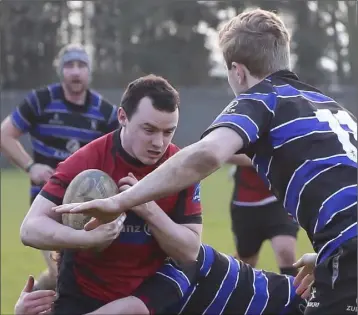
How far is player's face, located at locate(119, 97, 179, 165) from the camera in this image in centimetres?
403

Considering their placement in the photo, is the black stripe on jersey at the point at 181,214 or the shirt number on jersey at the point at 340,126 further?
the black stripe on jersey at the point at 181,214

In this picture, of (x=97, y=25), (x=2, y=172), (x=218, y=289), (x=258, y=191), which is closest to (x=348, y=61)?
(x=97, y=25)

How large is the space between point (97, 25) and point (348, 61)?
9302mm

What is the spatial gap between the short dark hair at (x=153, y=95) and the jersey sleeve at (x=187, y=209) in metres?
0.43

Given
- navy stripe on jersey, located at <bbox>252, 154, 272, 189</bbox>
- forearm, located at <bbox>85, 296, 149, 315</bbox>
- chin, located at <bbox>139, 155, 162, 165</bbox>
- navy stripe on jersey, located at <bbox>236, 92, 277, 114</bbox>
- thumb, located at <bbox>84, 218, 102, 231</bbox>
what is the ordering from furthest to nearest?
chin, located at <bbox>139, 155, 162, 165</bbox>, forearm, located at <bbox>85, 296, 149, 315</bbox>, thumb, located at <bbox>84, 218, 102, 231</bbox>, navy stripe on jersey, located at <bbox>252, 154, 272, 189</bbox>, navy stripe on jersey, located at <bbox>236, 92, 277, 114</bbox>

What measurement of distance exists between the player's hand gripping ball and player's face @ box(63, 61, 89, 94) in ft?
11.3

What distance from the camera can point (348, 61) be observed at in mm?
30625

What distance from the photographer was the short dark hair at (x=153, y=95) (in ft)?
13.3

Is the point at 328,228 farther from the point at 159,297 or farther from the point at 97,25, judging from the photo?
the point at 97,25

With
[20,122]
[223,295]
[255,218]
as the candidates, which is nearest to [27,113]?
[20,122]

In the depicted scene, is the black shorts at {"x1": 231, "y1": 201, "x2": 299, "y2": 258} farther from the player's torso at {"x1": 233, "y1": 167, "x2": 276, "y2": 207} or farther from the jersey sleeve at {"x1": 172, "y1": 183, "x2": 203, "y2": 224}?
the jersey sleeve at {"x1": 172, "y1": 183, "x2": 203, "y2": 224}

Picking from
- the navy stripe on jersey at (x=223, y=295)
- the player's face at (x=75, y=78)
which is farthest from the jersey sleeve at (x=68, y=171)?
the player's face at (x=75, y=78)

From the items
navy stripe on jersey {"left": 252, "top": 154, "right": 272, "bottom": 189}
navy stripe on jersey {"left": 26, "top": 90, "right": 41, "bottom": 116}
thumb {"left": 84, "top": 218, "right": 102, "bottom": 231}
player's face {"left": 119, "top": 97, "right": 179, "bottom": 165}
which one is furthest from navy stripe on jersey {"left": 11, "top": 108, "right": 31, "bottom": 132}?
navy stripe on jersey {"left": 252, "top": 154, "right": 272, "bottom": 189}

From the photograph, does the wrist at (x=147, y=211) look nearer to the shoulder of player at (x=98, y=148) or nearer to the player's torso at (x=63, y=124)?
the shoulder of player at (x=98, y=148)
